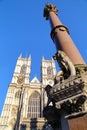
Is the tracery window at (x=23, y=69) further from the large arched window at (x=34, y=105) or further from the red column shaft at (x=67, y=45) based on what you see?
the red column shaft at (x=67, y=45)

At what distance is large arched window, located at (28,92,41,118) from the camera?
31984 mm

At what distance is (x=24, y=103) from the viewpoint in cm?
3262

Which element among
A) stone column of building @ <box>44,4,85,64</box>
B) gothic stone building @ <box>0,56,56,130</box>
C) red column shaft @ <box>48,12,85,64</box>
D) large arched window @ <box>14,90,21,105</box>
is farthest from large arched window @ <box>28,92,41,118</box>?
red column shaft @ <box>48,12,85,64</box>

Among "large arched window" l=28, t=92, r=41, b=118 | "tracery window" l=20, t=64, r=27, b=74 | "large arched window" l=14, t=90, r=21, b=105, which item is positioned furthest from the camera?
"tracery window" l=20, t=64, r=27, b=74

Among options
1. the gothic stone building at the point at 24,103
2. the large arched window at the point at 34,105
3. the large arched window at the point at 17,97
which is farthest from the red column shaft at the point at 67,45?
the large arched window at the point at 17,97

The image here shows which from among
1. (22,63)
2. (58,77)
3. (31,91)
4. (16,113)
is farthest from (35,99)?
(58,77)

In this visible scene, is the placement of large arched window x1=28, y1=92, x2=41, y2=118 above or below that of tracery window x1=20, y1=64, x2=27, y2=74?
below

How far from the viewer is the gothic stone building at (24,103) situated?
27.6 metres

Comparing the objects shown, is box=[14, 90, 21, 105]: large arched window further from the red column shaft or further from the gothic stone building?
the red column shaft

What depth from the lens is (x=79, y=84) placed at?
3125 millimetres

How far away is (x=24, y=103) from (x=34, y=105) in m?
2.48

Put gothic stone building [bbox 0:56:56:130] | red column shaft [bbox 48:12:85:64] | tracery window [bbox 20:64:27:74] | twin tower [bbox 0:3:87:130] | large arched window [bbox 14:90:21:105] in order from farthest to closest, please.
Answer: tracery window [bbox 20:64:27:74]
large arched window [bbox 14:90:21:105]
gothic stone building [bbox 0:56:56:130]
red column shaft [bbox 48:12:85:64]
twin tower [bbox 0:3:87:130]

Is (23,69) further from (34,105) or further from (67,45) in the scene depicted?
(67,45)

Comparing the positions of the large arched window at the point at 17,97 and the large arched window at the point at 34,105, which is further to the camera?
the large arched window at the point at 17,97
